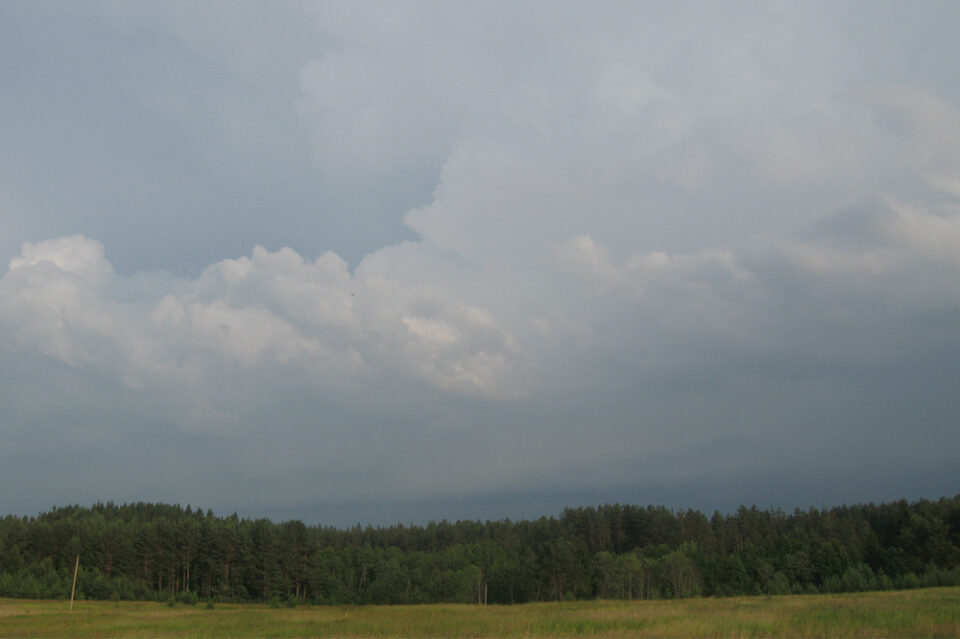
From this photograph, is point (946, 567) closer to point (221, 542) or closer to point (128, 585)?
point (221, 542)

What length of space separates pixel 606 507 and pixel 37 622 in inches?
4878

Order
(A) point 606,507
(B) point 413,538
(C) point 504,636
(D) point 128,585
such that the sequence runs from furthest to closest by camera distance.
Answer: (B) point 413,538 → (A) point 606,507 → (D) point 128,585 → (C) point 504,636

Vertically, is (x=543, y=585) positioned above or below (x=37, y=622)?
below

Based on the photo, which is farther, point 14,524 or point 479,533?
point 479,533

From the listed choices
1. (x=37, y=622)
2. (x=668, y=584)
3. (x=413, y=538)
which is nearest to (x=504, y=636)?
(x=37, y=622)

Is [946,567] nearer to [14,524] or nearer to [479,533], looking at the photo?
[479,533]

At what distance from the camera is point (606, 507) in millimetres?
148625

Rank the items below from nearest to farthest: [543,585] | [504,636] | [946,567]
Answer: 1. [504,636]
2. [946,567]
3. [543,585]

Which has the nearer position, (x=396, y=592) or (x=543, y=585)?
(x=396, y=592)

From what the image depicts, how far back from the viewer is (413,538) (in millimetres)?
165500

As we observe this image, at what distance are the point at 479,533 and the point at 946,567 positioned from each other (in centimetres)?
11011

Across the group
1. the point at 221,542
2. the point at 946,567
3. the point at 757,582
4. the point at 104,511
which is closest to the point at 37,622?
the point at 221,542

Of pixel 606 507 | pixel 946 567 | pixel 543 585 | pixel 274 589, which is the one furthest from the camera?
pixel 606 507

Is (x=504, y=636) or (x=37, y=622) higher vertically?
(x=504, y=636)
